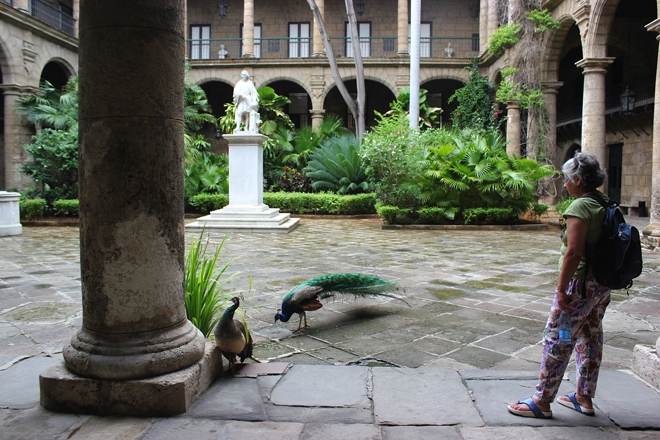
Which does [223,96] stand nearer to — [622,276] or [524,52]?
[524,52]

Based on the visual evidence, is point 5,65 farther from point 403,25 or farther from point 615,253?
point 615,253

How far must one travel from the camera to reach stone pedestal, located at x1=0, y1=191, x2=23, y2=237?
10797mm

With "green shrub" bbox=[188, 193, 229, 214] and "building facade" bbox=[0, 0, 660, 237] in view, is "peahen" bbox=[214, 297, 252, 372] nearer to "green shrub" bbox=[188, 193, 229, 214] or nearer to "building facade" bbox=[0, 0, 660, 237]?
"building facade" bbox=[0, 0, 660, 237]

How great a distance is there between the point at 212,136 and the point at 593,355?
26.0m

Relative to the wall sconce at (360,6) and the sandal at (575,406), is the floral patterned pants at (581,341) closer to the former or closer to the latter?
the sandal at (575,406)

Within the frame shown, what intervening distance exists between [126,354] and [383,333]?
6.59 ft

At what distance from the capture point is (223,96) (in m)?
27.4

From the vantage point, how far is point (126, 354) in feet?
A: 8.17

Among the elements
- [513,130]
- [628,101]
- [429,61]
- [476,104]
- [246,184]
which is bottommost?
[246,184]

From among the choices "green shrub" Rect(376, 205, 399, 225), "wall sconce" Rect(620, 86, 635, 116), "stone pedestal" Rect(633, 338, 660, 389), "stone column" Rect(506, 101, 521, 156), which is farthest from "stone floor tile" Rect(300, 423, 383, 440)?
"stone column" Rect(506, 101, 521, 156)

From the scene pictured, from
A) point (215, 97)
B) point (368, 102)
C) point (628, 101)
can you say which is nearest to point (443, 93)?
point (368, 102)

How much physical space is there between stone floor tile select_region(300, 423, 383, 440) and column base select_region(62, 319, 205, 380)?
0.74m

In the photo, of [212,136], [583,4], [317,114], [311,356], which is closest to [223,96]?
[212,136]

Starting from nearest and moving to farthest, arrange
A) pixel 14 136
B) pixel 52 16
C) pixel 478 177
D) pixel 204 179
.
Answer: pixel 478 177 < pixel 204 179 < pixel 14 136 < pixel 52 16
